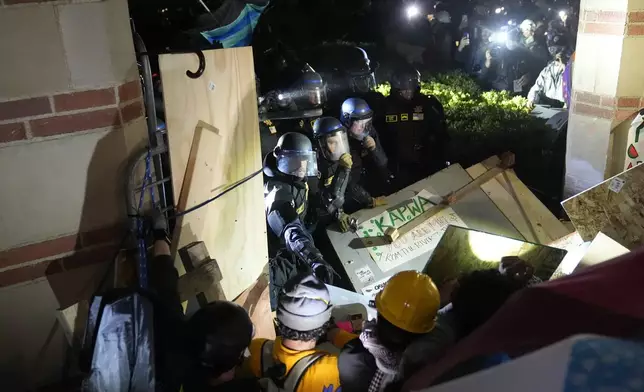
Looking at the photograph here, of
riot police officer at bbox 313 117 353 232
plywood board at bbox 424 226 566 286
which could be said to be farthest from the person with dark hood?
riot police officer at bbox 313 117 353 232

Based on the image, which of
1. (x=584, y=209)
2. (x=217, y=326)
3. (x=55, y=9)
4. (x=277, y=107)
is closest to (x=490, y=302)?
(x=217, y=326)

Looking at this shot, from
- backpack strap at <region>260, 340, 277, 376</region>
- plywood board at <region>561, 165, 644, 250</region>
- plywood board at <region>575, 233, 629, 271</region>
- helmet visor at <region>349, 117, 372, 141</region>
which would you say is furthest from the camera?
helmet visor at <region>349, 117, 372, 141</region>

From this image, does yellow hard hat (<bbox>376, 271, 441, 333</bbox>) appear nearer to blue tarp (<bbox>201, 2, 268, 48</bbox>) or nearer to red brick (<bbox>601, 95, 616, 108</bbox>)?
red brick (<bbox>601, 95, 616, 108</bbox>)

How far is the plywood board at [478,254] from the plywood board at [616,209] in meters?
0.27

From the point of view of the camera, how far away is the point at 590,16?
4.86 m

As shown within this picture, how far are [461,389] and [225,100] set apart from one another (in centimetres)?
216

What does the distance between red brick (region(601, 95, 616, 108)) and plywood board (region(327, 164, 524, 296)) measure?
130cm

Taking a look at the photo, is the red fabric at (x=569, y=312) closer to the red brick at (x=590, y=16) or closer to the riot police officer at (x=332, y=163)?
the red brick at (x=590, y=16)

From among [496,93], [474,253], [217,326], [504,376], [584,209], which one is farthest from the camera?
[496,93]

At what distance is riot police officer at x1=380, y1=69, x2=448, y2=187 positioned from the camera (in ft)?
23.3

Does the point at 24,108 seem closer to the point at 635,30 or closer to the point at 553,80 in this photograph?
the point at 635,30

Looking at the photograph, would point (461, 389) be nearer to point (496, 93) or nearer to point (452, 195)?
point (452, 195)

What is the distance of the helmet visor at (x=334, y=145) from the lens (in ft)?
19.4

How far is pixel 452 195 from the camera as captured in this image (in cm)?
555
